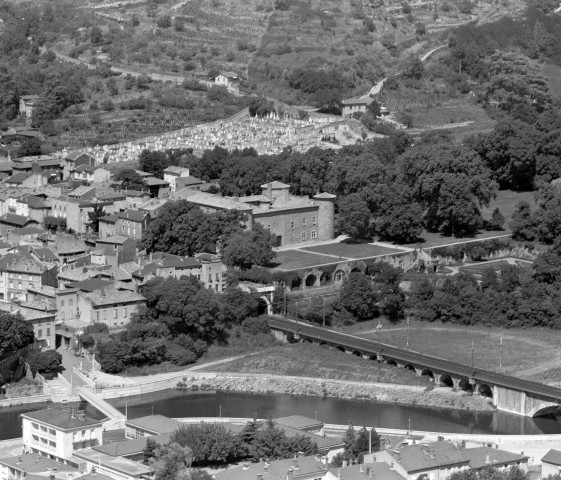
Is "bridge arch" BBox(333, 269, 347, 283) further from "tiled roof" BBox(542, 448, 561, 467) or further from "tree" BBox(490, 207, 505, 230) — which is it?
"tiled roof" BBox(542, 448, 561, 467)

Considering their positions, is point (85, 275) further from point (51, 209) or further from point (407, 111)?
point (407, 111)

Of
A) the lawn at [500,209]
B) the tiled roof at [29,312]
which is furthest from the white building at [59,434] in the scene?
the lawn at [500,209]

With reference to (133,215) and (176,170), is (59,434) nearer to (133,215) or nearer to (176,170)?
(133,215)

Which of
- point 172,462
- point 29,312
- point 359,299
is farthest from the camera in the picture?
point 359,299

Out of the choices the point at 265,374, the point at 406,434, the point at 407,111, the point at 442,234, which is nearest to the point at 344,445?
the point at 406,434

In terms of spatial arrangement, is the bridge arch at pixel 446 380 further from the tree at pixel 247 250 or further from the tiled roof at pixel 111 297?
the tree at pixel 247 250

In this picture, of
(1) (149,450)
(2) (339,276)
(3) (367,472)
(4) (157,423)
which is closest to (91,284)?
(2) (339,276)
